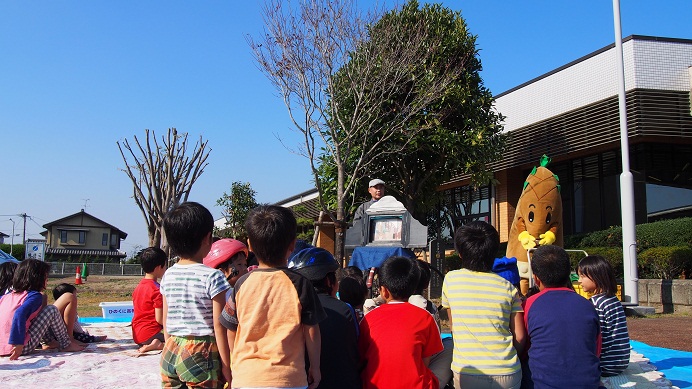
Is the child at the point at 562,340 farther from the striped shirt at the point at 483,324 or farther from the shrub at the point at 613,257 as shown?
the shrub at the point at 613,257

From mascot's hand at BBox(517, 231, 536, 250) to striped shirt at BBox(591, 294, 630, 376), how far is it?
456 centimetres

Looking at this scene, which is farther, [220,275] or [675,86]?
[675,86]

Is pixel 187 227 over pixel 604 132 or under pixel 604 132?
under

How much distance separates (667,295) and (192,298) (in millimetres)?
9299

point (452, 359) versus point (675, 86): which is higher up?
point (675, 86)

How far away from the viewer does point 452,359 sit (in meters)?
3.33

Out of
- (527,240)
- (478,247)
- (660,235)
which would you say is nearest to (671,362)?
(478,247)

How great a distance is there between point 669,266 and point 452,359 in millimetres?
8480

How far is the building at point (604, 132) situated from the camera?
1215 centimetres

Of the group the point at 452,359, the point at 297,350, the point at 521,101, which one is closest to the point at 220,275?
the point at 297,350

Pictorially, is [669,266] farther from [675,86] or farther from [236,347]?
[236,347]

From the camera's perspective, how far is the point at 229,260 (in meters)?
4.12

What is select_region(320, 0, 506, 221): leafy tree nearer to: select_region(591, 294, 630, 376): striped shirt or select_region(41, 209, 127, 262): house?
select_region(591, 294, 630, 376): striped shirt

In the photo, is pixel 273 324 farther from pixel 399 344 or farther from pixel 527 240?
pixel 527 240
